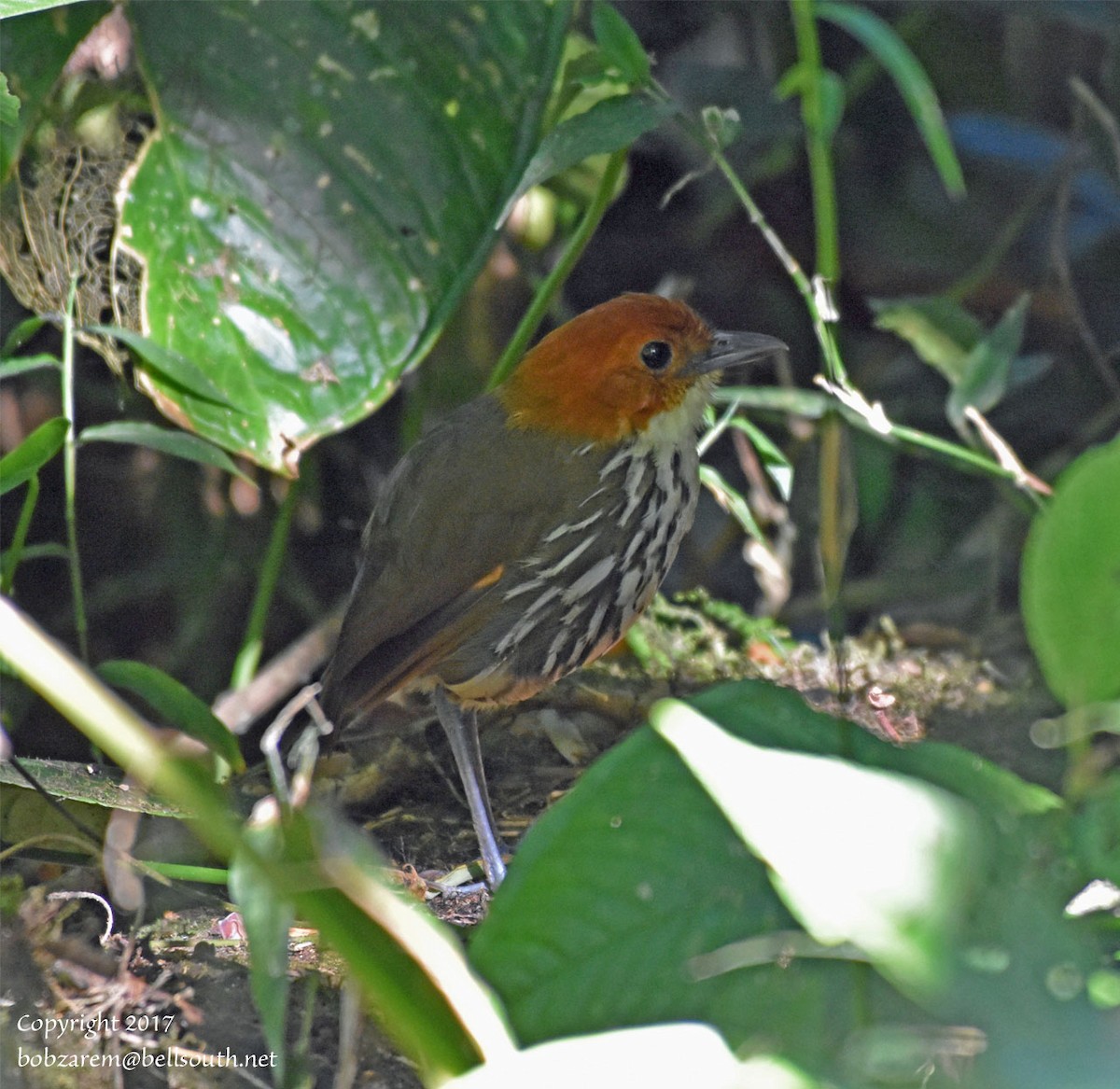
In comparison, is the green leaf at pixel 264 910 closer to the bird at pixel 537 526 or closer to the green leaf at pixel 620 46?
the bird at pixel 537 526

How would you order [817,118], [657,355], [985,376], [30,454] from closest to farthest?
1. [30,454]
2. [817,118]
3. [657,355]
4. [985,376]

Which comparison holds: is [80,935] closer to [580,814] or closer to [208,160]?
[580,814]

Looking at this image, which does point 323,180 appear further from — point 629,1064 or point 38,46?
point 629,1064

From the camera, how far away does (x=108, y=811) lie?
1.96m

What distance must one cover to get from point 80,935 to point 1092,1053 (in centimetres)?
139

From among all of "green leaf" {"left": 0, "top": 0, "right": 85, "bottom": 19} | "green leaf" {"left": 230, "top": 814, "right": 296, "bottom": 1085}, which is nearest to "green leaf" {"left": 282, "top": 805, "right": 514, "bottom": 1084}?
"green leaf" {"left": 230, "top": 814, "right": 296, "bottom": 1085}

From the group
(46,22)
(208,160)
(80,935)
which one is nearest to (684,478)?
(208,160)

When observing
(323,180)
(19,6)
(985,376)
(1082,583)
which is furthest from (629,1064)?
(985,376)

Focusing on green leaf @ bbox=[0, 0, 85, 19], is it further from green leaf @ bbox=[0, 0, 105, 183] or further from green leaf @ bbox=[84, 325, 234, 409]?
green leaf @ bbox=[0, 0, 105, 183]

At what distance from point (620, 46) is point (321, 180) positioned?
59 centimetres

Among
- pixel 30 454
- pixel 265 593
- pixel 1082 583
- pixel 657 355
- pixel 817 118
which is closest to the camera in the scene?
pixel 1082 583

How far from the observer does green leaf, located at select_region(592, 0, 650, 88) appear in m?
A: 2.00

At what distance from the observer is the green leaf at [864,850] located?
68cm

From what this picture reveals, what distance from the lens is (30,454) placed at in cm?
183
